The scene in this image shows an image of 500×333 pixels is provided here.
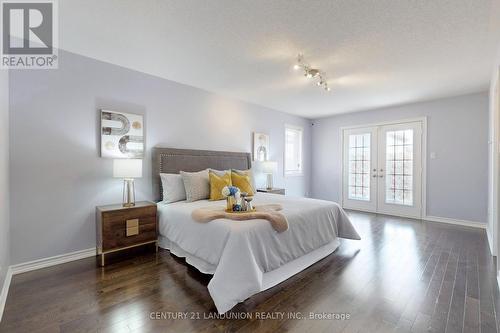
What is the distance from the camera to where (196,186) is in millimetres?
3439

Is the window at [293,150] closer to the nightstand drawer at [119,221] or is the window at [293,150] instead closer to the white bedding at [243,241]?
the white bedding at [243,241]

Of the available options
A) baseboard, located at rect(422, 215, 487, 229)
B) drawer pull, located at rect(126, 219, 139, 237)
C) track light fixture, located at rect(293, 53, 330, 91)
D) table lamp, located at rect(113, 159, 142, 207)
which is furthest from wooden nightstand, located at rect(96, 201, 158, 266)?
baseboard, located at rect(422, 215, 487, 229)

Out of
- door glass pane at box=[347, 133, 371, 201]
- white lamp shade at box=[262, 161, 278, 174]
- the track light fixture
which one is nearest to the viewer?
the track light fixture

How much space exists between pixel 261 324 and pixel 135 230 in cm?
195

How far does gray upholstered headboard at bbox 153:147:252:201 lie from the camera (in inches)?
139

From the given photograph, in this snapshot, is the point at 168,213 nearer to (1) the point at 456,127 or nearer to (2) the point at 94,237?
(2) the point at 94,237

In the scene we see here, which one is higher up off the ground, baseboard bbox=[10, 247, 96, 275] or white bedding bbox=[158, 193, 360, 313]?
white bedding bbox=[158, 193, 360, 313]

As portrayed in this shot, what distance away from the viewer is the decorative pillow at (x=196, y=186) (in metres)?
3.37

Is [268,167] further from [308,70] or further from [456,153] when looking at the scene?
[456,153]

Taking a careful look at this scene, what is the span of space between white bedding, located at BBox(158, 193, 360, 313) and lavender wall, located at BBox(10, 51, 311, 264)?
932 millimetres

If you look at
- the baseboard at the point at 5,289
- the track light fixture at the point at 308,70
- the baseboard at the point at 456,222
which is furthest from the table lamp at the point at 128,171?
the baseboard at the point at 456,222

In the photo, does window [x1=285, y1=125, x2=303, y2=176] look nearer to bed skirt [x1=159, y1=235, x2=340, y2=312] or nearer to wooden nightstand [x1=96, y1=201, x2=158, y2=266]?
bed skirt [x1=159, y1=235, x2=340, y2=312]

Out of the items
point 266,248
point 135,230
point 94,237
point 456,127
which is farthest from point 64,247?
point 456,127
